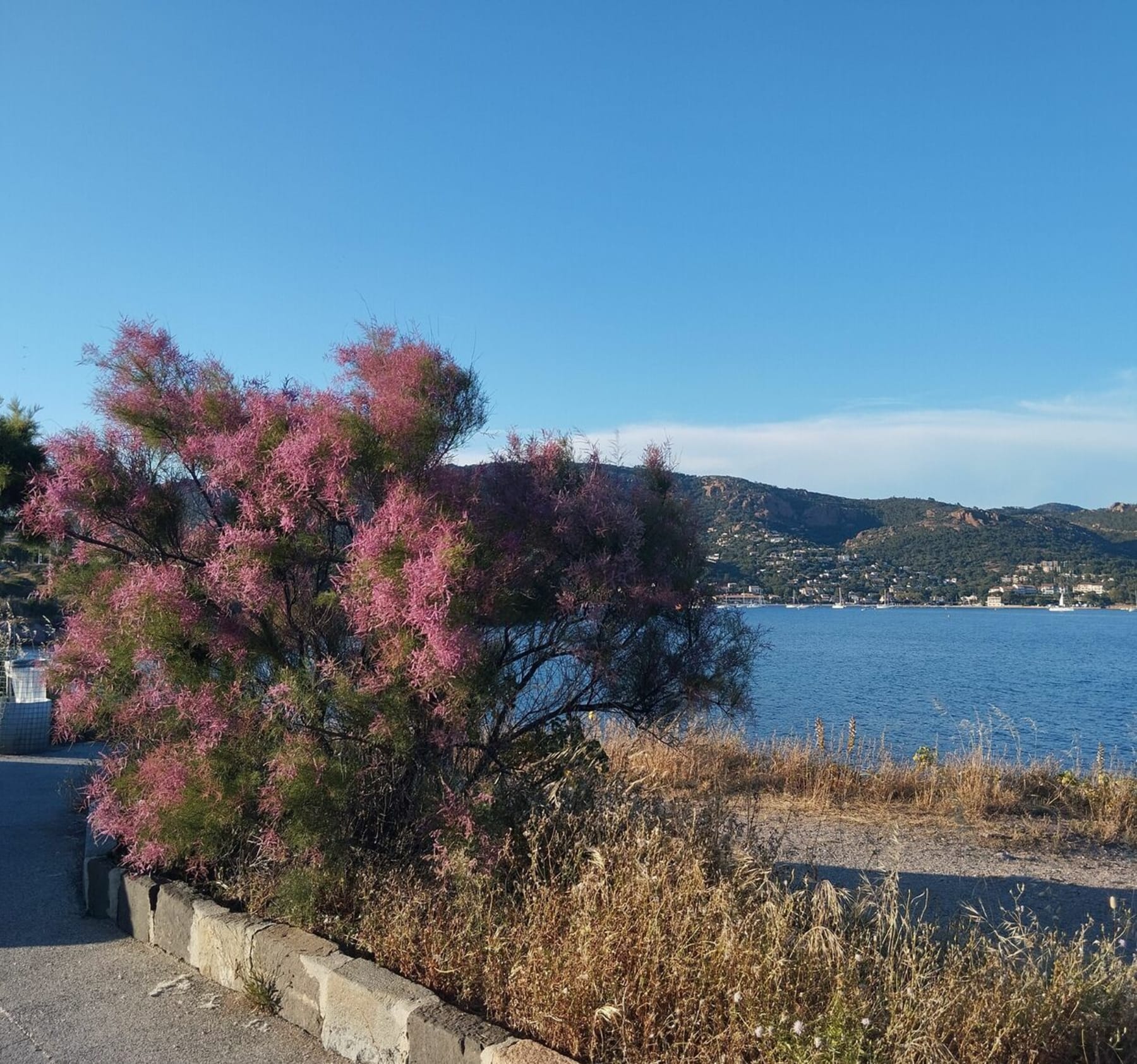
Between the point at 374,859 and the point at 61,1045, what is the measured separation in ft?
4.97

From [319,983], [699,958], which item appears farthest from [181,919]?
[699,958]

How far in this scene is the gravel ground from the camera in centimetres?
694

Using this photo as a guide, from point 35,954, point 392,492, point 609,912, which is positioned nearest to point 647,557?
point 392,492

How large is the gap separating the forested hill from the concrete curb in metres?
31.7

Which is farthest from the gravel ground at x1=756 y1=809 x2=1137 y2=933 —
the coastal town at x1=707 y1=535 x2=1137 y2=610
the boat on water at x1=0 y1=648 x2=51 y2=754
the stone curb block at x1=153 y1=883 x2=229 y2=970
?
the coastal town at x1=707 y1=535 x2=1137 y2=610

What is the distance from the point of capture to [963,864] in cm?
816

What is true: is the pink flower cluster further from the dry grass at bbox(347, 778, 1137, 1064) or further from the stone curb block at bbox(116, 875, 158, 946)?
the stone curb block at bbox(116, 875, 158, 946)

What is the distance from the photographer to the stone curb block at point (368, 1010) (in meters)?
4.03

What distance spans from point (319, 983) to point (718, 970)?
1727mm

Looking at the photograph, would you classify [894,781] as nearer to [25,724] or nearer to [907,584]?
[25,724]

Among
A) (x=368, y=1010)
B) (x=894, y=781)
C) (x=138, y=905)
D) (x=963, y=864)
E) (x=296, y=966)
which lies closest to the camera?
(x=368, y=1010)

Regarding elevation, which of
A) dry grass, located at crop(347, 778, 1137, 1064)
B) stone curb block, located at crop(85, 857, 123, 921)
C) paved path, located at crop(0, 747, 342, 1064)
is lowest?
paved path, located at crop(0, 747, 342, 1064)

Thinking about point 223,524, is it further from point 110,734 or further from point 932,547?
point 932,547

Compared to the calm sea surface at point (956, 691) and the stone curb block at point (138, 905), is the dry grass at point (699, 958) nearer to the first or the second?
the stone curb block at point (138, 905)
